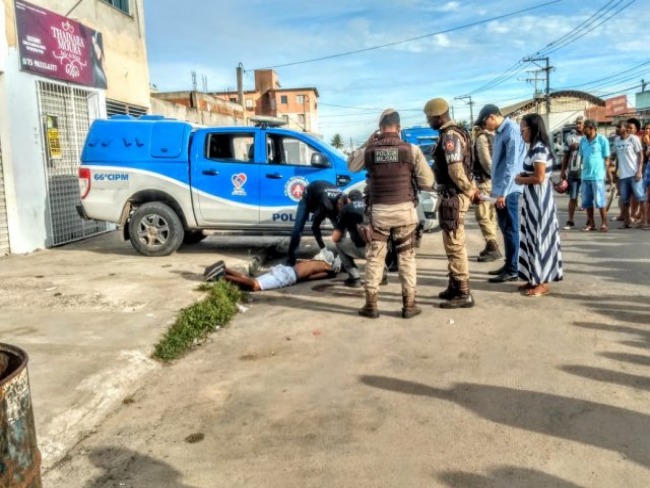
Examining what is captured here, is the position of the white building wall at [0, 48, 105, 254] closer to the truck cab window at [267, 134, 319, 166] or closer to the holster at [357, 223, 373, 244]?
the truck cab window at [267, 134, 319, 166]

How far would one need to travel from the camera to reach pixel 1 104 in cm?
883

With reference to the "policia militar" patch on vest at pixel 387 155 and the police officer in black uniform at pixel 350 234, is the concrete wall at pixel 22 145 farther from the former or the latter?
the "policia militar" patch on vest at pixel 387 155

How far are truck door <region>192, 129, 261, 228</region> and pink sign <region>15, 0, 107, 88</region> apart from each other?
3.28 m

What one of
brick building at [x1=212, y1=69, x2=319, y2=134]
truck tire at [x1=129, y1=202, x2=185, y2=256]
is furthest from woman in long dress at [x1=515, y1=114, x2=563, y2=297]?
brick building at [x1=212, y1=69, x2=319, y2=134]

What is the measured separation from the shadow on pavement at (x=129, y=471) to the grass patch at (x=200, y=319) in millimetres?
1480

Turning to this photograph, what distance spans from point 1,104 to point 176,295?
5.01 metres

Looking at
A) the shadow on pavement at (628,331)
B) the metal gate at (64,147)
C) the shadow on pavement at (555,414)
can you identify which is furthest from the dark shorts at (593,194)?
the metal gate at (64,147)

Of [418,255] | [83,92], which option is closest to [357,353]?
[418,255]

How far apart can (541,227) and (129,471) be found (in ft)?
14.9

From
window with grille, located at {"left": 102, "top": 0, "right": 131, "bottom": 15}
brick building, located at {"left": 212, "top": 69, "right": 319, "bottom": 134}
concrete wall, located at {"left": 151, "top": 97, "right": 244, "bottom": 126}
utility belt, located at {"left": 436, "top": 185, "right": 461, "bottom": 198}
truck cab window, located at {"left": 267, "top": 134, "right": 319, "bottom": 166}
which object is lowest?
utility belt, located at {"left": 436, "top": 185, "right": 461, "bottom": 198}

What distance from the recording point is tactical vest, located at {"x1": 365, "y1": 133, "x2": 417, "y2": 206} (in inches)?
207

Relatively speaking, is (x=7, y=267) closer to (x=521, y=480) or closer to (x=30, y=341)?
(x=30, y=341)

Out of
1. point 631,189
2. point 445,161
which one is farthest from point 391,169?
point 631,189

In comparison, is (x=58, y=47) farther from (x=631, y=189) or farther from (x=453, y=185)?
(x=631, y=189)
